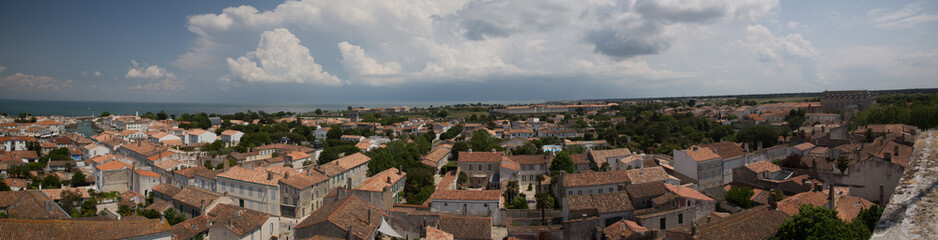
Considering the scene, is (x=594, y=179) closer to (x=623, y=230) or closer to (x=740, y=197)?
(x=740, y=197)

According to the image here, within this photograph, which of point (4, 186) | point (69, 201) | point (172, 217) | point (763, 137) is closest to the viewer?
point (172, 217)

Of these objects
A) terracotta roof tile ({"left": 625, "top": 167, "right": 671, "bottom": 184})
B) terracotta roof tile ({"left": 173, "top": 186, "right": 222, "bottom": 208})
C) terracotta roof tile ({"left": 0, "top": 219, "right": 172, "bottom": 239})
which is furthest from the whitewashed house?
terracotta roof tile ({"left": 625, "top": 167, "right": 671, "bottom": 184})

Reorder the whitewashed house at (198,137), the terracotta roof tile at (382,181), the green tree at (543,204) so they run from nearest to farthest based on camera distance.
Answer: the green tree at (543,204) → the terracotta roof tile at (382,181) → the whitewashed house at (198,137)

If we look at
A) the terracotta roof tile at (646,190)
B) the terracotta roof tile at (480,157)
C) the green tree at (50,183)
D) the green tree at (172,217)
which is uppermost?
the terracotta roof tile at (480,157)

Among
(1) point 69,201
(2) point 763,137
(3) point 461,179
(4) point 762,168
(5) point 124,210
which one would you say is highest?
(2) point 763,137

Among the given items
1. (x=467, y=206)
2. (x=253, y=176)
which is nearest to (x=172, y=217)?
(x=253, y=176)

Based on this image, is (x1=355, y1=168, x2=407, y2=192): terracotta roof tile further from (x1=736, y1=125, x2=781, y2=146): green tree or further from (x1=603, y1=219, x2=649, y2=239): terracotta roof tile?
(x1=736, y1=125, x2=781, y2=146): green tree

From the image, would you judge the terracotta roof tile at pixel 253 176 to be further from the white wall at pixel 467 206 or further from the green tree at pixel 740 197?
the green tree at pixel 740 197

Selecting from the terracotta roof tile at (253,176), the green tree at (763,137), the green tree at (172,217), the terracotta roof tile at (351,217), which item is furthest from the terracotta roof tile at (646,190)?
the green tree at (172,217)
